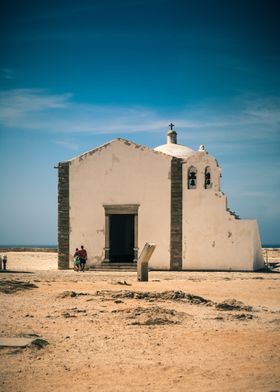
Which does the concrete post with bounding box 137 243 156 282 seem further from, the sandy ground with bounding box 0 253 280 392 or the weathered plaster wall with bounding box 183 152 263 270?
the weathered plaster wall with bounding box 183 152 263 270

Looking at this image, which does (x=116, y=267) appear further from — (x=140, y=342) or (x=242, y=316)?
(x=140, y=342)

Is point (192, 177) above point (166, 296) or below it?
above

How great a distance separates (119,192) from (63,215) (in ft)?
10.1

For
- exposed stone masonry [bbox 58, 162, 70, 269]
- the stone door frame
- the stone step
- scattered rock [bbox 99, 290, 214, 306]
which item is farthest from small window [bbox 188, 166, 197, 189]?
scattered rock [bbox 99, 290, 214, 306]

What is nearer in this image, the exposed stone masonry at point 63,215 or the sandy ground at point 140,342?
the sandy ground at point 140,342

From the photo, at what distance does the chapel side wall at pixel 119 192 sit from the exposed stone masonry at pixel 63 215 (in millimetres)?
262

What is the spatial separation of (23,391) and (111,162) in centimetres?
2082

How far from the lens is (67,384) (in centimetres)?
624

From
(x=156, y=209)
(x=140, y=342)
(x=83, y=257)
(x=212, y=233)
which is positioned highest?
(x=156, y=209)

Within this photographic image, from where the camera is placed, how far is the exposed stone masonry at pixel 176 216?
995 inches

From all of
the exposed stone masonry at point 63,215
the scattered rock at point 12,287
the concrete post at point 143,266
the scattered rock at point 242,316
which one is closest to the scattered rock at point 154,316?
the scattered rock at point 242,316

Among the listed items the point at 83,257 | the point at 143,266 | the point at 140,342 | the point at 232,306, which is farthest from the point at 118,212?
the point at 140,342

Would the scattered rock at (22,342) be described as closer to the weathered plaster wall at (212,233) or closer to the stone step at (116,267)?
the stone step at (116,267)

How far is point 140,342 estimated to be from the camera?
8.27 meters
